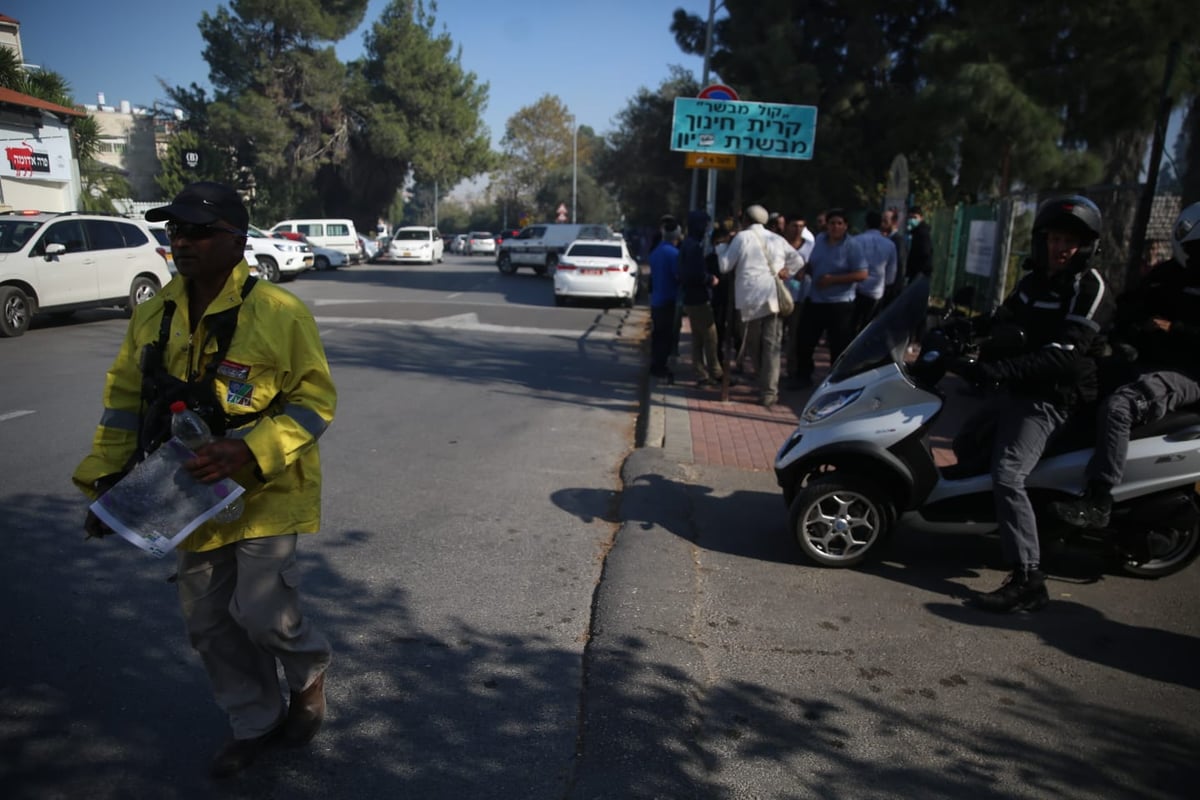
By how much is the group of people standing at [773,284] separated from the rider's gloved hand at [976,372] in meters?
3.96

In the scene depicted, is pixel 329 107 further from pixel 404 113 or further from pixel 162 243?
pixel 162 243

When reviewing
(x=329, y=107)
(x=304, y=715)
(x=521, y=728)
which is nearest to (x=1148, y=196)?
(x=521, y=728)

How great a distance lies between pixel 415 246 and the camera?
35.4 meters

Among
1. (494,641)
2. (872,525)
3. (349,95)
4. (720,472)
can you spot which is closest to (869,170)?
(720,472)

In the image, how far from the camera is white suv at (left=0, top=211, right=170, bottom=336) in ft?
38.9

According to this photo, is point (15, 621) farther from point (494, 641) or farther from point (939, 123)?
point (939, 123)

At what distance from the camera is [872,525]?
451 cm

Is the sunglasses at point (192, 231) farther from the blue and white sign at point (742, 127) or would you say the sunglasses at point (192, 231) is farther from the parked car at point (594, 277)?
the parked car at point (594, 277)

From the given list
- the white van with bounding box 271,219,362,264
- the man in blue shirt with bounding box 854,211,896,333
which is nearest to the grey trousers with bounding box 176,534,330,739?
the man in blue shirt with bounding box 854,211,896,333

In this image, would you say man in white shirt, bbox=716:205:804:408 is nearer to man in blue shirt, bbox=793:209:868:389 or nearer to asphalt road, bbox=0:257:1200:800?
man in blue shirt, bbox=793:209:868:389

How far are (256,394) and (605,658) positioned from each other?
1.77 meters

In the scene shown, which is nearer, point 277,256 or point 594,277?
point 594,277

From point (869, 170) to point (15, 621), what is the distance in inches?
847

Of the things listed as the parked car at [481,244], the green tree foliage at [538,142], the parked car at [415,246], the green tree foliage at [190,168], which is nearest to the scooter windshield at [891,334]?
the parked car at [415,246]
